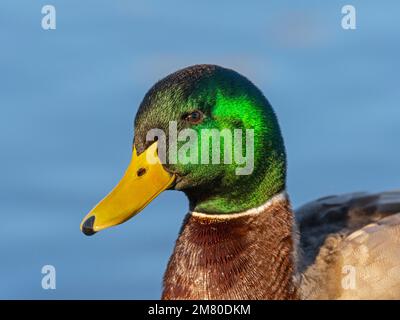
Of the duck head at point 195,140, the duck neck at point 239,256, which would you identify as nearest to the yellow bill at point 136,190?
the duck head at point 195,140

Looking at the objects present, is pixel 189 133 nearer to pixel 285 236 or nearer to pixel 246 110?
pixel 246 110

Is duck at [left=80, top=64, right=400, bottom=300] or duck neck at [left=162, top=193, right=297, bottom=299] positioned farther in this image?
duck neck at [left=162, top=193, right=297, bottom=299]

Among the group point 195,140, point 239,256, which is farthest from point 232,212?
point 195,140

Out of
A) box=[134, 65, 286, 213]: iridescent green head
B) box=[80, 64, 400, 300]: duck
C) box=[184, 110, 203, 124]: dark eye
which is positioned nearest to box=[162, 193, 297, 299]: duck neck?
box=[80, 64, 400, 300]: duck

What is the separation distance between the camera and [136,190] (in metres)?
5.59

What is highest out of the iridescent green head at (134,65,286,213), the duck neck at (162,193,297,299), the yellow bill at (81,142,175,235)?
the iridescent green head at (134,65,286,213)

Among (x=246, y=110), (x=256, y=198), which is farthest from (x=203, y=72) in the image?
(x=256, y=198)

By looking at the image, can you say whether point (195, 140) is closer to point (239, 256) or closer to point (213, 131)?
point (213, 131)

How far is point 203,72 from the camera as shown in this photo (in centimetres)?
→ 558

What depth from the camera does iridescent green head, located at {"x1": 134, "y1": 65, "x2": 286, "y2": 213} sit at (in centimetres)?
551

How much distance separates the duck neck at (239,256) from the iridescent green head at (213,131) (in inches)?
5.2

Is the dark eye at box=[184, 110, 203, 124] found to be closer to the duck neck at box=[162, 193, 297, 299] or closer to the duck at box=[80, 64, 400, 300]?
the duck at box=[80, 64, 400, 300]

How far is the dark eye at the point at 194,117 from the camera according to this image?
5527 mm
